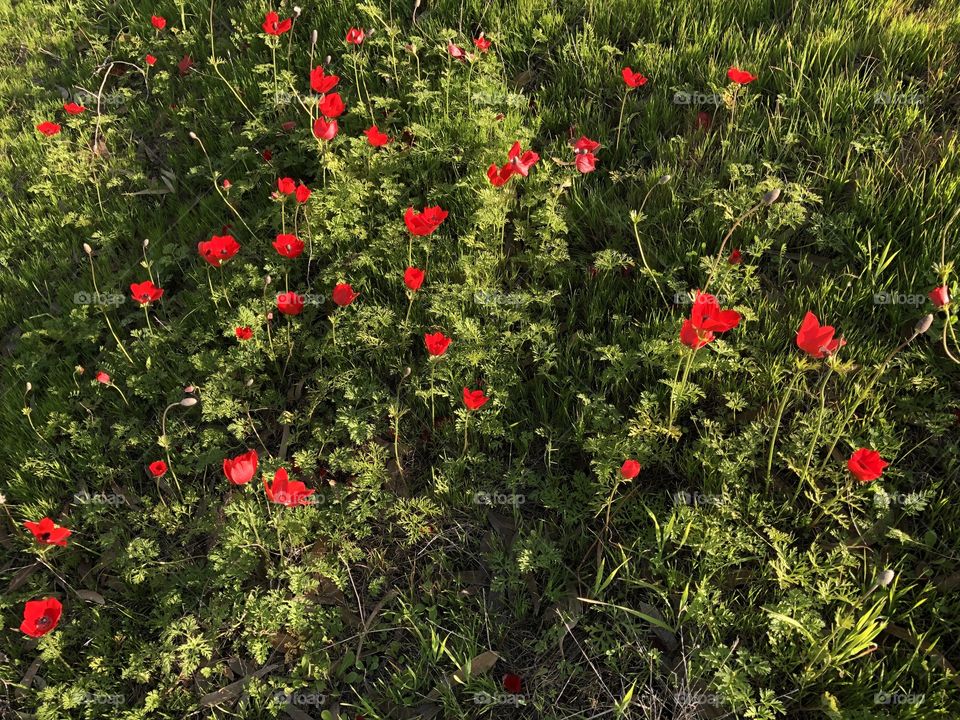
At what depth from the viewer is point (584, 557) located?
238 centimetres

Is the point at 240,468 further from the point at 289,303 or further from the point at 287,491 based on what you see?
the point at 289,303

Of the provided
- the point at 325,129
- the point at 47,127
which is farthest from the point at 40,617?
the point at 47,127

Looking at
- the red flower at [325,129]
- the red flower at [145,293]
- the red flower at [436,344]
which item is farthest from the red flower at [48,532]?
the red flower at [325,129]

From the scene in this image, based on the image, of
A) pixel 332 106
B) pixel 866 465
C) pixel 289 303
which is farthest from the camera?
pixel 332 106

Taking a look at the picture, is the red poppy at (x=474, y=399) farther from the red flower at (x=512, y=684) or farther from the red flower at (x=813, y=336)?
the red flower at (x=813, y=336)

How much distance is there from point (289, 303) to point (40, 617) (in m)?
1.44

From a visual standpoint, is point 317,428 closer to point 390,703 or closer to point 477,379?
point 477,379

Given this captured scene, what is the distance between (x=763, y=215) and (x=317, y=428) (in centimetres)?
213

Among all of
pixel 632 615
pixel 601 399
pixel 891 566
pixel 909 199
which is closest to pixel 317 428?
pixel 601 399

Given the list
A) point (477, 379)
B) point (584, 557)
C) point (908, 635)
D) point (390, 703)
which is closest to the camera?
point (908, 635)

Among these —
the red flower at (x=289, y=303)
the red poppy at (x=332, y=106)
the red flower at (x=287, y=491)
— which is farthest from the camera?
the red poppy at (x=332, y=106)

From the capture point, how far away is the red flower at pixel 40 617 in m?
2.23

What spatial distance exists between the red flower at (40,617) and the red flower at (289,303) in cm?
136

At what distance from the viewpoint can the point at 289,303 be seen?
9.11 ft
